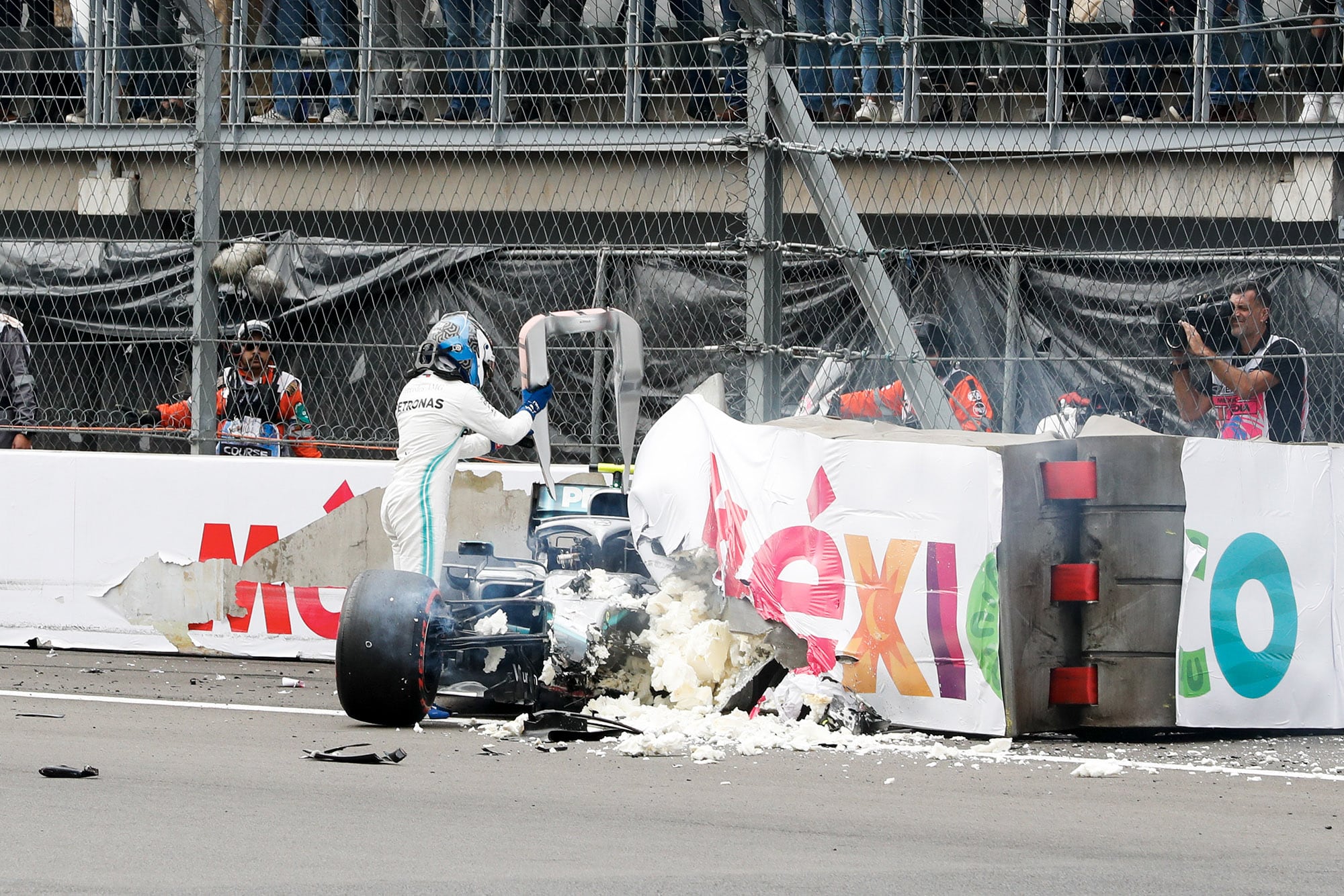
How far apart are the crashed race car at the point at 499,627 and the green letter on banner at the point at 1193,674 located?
86.2 inches

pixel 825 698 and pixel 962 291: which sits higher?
pixel 962 291

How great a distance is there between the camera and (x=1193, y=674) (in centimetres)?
691

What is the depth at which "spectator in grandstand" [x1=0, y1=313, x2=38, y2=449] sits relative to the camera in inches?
409

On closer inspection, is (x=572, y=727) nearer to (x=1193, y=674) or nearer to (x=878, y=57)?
(x=1193, y=674)

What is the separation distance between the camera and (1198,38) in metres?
11.1

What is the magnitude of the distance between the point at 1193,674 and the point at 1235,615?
12.4 inches

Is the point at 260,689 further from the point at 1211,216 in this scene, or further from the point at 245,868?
the point at 1211,216

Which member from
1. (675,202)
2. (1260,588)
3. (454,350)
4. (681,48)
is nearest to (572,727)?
(454,350)

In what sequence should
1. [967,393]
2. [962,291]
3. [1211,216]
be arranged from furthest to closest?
[1211,216]
[962,291]
[967,393]

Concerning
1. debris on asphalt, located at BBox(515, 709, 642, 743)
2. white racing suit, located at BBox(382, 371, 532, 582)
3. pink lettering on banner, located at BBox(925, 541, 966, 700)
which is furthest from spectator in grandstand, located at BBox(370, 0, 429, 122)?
pink lettering on banner, located at BBox(925, 541, 966, 700)

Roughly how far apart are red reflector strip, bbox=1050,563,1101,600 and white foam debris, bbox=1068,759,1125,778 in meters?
0.90

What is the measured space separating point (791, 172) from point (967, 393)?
1470 millimetres

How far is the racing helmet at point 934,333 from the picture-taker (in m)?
9.57

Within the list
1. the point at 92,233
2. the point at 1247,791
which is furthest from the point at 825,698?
the point at 92,233
